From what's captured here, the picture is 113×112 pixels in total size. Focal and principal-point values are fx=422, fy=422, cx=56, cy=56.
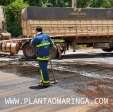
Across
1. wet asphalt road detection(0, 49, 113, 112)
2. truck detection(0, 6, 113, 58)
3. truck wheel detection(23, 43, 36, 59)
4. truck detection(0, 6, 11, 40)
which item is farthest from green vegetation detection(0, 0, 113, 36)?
wet asphalt road detection(0, 49, 113, 112)

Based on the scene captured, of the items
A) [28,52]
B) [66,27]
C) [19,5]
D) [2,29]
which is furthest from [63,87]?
[19,5]

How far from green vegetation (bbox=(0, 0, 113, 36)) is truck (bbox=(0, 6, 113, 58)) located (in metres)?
6.21

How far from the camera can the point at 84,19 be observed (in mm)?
24531

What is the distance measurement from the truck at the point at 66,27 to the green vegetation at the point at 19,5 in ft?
20.4

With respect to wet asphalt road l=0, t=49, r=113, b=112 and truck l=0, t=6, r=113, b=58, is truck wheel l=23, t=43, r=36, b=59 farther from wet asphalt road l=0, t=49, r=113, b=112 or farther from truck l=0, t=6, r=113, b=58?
wet asphalt road l=0, t=49, r=113, b=112

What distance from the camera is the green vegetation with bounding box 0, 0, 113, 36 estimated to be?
33125 mm

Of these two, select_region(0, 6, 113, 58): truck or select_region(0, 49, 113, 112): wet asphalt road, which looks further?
select_region(0, 6, 113, 58): truck

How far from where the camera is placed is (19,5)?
39.2 meters

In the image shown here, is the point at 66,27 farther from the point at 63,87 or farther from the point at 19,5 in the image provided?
the point at 19,5

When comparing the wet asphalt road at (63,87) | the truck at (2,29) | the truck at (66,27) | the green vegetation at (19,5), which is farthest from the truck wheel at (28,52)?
the green vegetation at (19,5)

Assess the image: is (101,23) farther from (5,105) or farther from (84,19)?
(5,105)

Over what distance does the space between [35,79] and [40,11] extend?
1032 cm

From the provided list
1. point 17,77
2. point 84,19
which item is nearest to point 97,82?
point 17,77

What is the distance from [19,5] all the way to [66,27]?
16.1 meters
